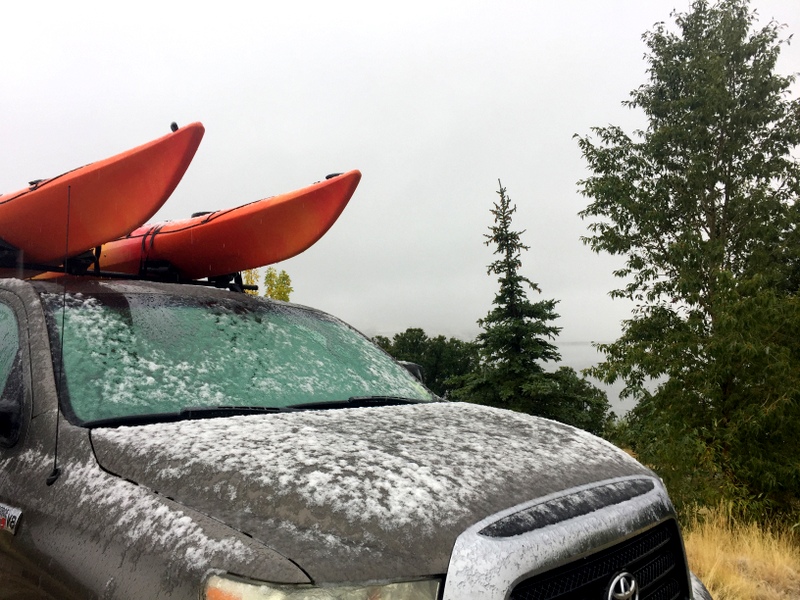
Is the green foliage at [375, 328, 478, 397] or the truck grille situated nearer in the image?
the truck grille

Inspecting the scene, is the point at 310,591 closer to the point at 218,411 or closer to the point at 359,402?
the point at 218,411

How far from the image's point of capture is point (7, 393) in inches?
85.4

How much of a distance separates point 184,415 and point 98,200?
1565 millimetres

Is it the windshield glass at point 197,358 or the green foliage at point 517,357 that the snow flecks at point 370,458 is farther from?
the green foliage at point 517,357

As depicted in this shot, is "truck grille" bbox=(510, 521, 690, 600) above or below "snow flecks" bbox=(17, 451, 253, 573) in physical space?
below

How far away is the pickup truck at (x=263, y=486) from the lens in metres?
1.40

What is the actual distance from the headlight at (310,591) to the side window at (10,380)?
3.38ft

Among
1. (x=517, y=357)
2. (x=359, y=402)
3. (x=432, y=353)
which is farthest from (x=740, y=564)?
(x=432, y=353)

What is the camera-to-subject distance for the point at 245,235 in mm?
3832

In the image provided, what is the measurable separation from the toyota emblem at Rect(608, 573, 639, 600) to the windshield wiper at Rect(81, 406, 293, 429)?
46.0 inches

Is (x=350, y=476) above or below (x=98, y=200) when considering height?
below

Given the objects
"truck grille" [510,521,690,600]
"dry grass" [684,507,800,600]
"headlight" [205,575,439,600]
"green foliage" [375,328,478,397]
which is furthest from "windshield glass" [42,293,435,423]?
"green foliage" [375,328,478,397]

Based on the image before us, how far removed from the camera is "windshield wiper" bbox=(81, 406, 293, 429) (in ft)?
6.45

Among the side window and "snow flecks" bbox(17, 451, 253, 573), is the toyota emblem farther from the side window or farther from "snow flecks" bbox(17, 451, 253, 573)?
the side window
